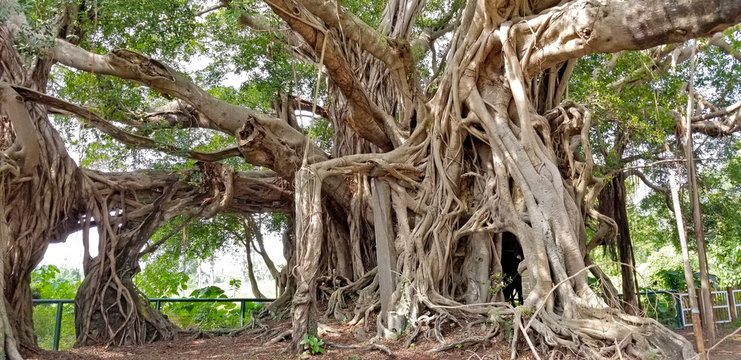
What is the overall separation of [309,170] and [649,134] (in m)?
3.83

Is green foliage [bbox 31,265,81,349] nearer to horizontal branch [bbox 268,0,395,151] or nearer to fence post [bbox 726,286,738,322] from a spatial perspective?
horizontal branch [bbox 268,0,395,151]

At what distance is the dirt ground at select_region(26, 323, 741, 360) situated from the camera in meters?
4.15

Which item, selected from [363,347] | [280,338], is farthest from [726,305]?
[280,338]

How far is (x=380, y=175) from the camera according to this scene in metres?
5.54

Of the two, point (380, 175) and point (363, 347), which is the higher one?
point (380, 175)

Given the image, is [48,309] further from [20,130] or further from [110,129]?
[20,130]

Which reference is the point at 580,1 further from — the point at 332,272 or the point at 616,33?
the point at 332,272

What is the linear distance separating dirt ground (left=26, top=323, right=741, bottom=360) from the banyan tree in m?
0.16

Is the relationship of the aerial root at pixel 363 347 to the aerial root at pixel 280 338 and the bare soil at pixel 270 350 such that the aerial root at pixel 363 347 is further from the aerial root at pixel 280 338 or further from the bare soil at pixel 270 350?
the aerial root at pixel 280 338

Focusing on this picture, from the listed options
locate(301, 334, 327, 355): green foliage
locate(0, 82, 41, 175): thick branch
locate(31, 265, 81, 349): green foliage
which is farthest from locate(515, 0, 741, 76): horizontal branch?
locate(31, 265, 81, 349): green foliage

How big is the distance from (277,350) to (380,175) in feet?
6.47

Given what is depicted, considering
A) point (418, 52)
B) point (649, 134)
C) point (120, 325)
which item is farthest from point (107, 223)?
point (649, 134)

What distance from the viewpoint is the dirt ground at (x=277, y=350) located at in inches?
163

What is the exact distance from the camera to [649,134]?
5.95 m
